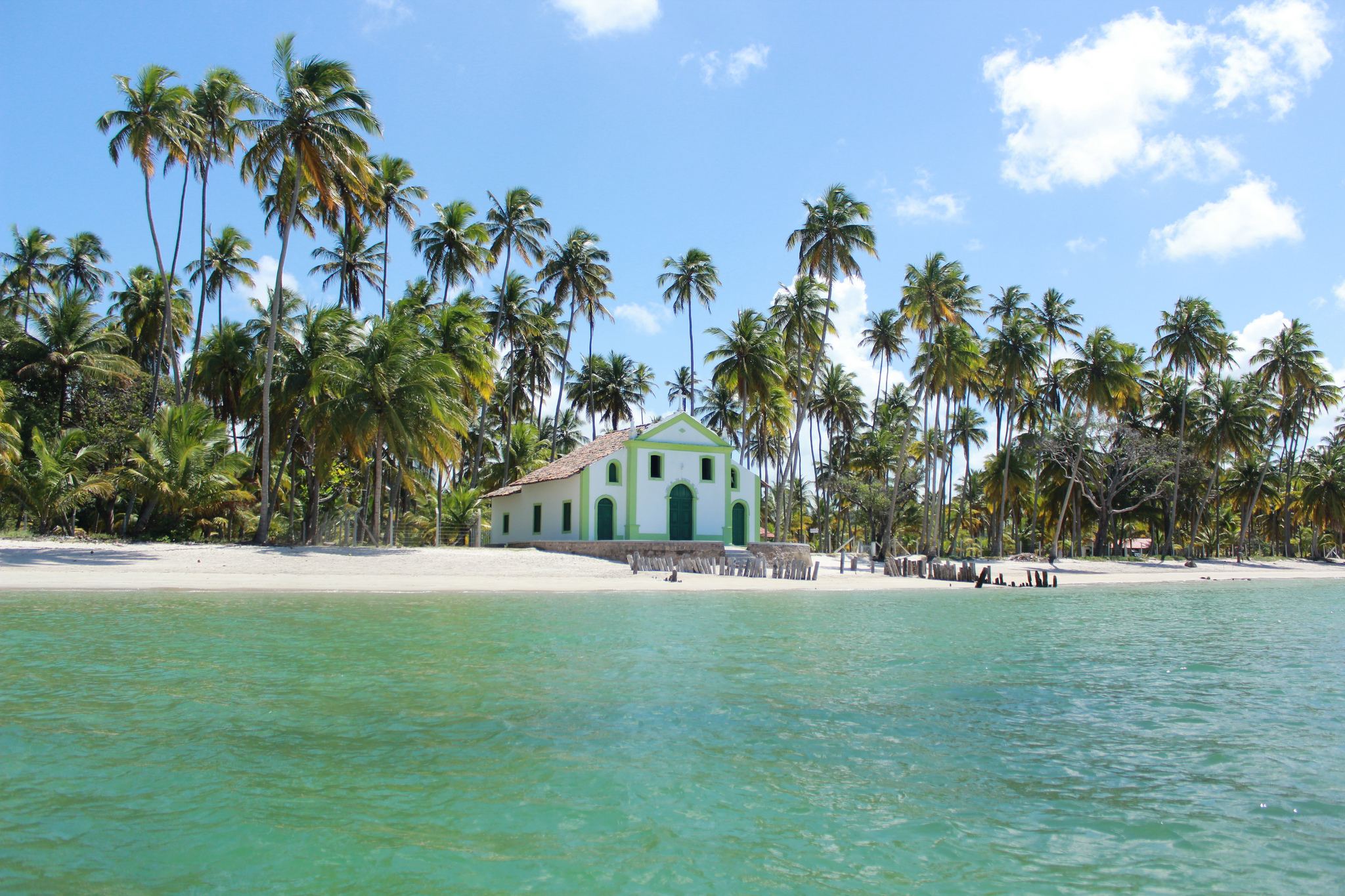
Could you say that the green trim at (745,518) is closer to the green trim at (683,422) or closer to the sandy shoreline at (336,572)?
the green trim at (683,422)

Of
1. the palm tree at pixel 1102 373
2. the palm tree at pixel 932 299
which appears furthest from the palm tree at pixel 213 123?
the palm tree at pixel 1102 373

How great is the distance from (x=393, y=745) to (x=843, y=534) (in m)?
64.7

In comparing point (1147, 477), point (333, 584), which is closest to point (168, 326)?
point (333, 584)

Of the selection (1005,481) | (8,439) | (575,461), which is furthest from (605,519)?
(1005,481)

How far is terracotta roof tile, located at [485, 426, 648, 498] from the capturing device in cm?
3819

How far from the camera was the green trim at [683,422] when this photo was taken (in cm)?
3799

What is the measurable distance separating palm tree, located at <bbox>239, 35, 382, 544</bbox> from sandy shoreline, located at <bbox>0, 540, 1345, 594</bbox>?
424cm

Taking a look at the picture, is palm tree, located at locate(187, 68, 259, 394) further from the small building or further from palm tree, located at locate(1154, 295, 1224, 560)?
palm tree, located at locate(1154, 295, 1224, 560)

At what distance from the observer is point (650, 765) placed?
7.34 m

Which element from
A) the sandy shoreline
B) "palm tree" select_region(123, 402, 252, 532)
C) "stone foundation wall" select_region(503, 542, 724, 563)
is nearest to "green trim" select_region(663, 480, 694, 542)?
"stone foundation wall" select_region(503, 542, 724, 563)

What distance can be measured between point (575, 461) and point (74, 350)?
67.6 feet

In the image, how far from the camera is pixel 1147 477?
186ft

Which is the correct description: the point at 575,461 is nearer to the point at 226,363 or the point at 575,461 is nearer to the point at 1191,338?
the point at 226,363

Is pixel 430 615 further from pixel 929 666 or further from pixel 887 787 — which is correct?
pixel 887 787
